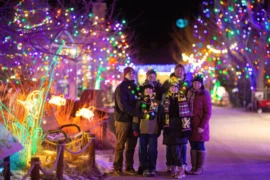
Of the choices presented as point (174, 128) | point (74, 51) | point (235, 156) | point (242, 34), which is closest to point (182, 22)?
point (242, 34)

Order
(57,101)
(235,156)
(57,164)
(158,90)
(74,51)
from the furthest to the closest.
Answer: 1. (74,51)
2. (57,101)
3. (235,156)
4. (158,90)
5. (57,164)

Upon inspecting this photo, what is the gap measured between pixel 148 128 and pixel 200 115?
1095 millimetres

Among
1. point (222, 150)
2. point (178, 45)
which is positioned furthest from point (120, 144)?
point (178, 45)

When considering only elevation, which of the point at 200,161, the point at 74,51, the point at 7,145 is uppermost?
A: the point at 74,51

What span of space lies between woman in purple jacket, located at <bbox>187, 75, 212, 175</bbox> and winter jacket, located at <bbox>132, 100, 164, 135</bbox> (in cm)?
68

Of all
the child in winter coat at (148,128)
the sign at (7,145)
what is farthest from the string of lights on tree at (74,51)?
the sign at (7,145)

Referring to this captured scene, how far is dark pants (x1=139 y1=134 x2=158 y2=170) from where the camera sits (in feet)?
25.7

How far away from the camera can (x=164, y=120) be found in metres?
7.82

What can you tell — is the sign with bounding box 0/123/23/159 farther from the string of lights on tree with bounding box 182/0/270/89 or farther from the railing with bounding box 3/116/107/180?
the string of lights on tree with bounding box 182/0/270/89

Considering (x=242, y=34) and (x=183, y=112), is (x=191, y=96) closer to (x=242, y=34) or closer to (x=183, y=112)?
(x=183, y=112)

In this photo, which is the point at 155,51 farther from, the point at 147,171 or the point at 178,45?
the point at 147,171

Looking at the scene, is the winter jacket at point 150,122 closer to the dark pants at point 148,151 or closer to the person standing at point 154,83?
the dark pants at point 148,151

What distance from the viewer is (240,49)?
27.1 metres

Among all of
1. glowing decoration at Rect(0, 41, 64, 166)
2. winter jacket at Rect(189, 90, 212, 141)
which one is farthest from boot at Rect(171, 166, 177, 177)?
glowing decoration at Rect(0, 41, 64, 166)
